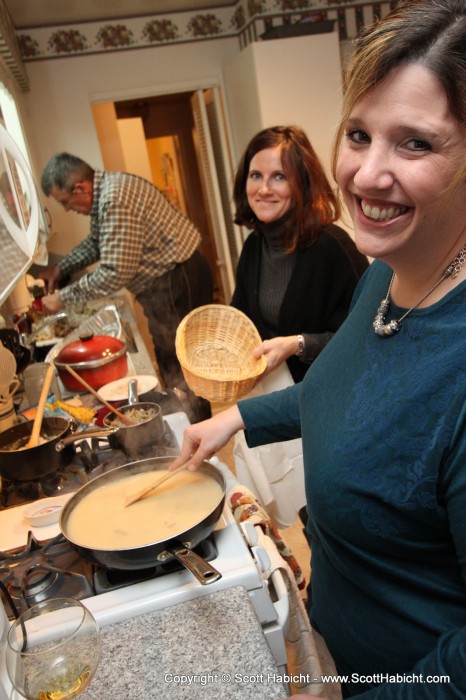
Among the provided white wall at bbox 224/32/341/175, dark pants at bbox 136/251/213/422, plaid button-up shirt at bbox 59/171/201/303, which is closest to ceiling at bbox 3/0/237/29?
white wall at bbox 224/32/341/175

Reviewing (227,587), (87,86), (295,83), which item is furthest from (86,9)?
(227,587)

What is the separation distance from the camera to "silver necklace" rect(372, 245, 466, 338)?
2.26 ft

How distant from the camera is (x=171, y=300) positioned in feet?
10.6

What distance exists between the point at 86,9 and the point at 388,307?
381 cm

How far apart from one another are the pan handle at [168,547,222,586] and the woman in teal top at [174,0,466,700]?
18cm

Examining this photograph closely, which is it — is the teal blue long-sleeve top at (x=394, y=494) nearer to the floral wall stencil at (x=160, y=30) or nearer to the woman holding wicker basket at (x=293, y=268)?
the woman holding wicker basket at (x=293, y=268)

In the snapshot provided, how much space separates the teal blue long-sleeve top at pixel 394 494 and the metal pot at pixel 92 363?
1111mm

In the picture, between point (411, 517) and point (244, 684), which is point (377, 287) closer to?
point (411, 517)

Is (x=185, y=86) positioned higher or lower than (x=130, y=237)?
higher

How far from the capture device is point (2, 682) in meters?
0.67

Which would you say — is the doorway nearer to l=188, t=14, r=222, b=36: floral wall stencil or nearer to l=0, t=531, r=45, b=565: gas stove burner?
l=188, t=14, r=222, b=36: floral wall stencil

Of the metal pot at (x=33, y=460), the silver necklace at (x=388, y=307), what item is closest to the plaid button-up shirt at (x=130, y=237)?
the metal pot at (x=33, y=460)

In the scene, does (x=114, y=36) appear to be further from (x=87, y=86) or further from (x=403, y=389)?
(x=403, y=389)

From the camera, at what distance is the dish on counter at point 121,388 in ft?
5.39
